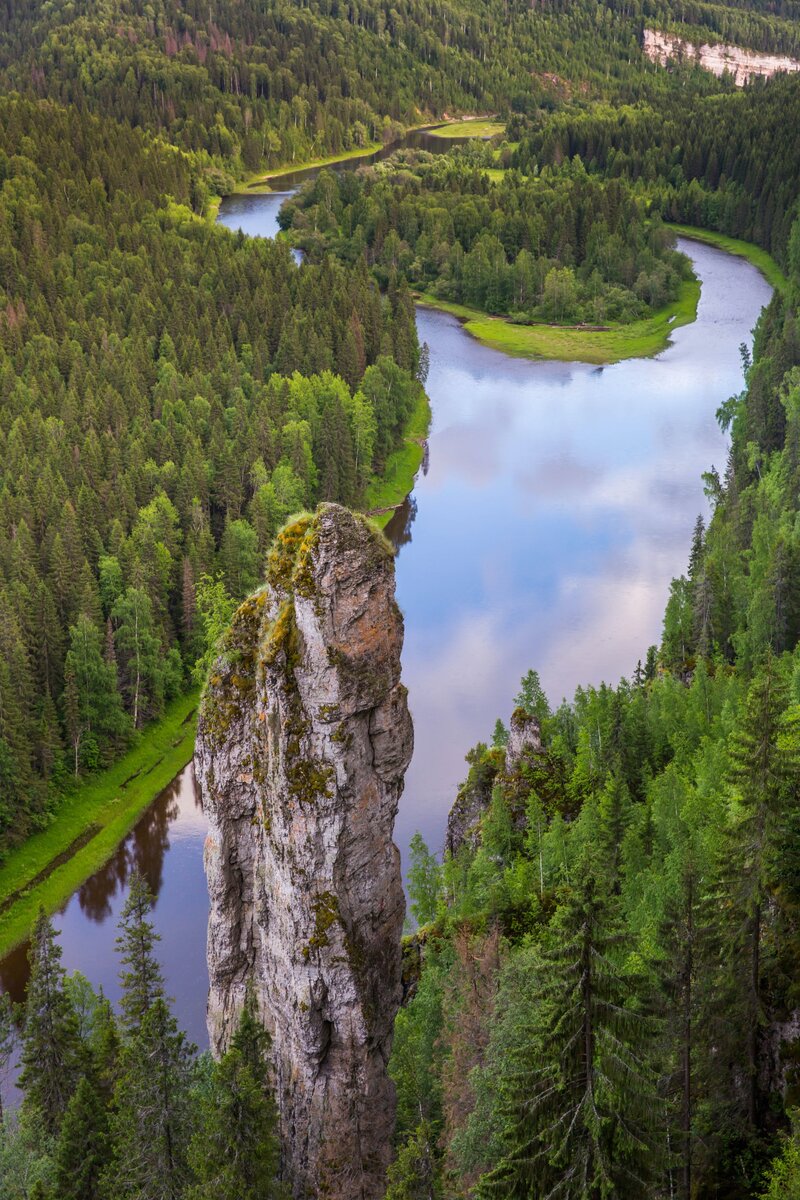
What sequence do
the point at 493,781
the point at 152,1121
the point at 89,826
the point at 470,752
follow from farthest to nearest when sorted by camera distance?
the point at 89,826 → the point at 470,752 → the point at 493,781 → the point at 152,1121

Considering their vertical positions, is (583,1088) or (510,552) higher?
(583,1088)

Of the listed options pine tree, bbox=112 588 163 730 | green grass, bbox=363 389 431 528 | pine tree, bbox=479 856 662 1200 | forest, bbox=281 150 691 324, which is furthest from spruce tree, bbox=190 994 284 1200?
forest, bbox=281 150 691 324

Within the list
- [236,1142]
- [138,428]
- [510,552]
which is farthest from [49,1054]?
[138,428]

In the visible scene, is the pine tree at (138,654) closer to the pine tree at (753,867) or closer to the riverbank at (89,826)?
the riverbank at (89,826)

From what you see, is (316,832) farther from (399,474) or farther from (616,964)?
(399,474)

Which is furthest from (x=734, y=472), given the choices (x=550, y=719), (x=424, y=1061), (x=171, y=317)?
(x=424, y=1061)

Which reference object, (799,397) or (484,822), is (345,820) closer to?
(484,822)

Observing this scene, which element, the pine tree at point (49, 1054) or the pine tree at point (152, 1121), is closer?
the pine tree at point (152, 1121)

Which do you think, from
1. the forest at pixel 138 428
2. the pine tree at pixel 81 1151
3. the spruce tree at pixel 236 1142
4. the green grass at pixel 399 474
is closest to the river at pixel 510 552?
the green grass at pixel 399 474
